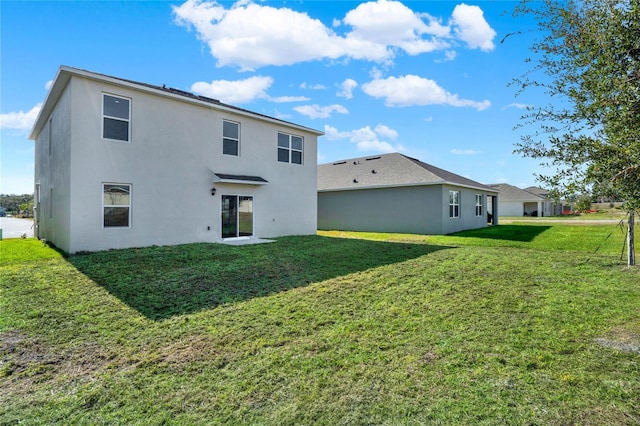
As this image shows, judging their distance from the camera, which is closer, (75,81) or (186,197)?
(75,81)

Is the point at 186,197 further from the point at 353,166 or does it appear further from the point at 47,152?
the point at 353,166

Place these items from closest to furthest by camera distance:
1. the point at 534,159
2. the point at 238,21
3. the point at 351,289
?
the point at 534,159 < the point at 351,289 < the point at 238,21

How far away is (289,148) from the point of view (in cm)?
1612

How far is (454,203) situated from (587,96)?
57.7 ft

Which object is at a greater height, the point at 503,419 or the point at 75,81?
the point at 75,81

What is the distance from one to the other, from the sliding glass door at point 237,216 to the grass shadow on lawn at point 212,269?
1.82m

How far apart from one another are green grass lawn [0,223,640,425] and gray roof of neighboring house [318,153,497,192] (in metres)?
12.1

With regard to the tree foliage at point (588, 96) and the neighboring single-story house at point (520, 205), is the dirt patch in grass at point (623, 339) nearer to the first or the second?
the tree foliage at point (588, 96)

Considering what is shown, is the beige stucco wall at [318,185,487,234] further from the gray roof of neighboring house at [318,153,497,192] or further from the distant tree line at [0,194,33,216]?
the distant tree line at [0,194,33,216]

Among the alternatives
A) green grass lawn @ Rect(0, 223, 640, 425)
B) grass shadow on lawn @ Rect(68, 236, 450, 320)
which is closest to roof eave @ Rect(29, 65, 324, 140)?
grass shadow on lawn @ Rect(68, 236, 450, 320)

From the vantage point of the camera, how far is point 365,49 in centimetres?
1419

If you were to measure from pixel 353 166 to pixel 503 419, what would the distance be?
2250 cm

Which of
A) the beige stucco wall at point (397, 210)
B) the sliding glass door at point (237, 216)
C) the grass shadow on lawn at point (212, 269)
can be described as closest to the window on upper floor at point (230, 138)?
the sliding glass door at point (237, 216)

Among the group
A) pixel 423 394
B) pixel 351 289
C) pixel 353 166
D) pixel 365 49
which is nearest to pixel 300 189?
pixel 365 49
